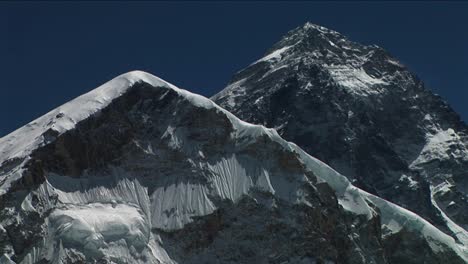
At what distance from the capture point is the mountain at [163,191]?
307 ft

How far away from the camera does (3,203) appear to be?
304ft

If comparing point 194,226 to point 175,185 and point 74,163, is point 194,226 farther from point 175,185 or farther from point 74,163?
point 74,163

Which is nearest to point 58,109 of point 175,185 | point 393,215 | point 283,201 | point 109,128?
point 109,128

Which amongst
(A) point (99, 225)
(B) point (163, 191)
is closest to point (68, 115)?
(B) point (163, 191)

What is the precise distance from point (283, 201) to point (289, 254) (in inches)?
222

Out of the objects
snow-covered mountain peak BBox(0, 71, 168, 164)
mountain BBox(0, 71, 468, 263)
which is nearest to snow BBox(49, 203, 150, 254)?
mountain BBox(0, 71, 468, 263)

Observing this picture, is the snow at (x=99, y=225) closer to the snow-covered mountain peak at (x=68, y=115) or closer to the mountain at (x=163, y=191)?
the mountain at (x=163, y=191)

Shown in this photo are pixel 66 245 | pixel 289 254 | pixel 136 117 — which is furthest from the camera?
pixel 136 117

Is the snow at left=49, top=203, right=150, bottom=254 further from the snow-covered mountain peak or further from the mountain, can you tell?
the snow-covered mountain peak

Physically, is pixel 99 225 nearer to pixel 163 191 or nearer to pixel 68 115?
pixel 163 191

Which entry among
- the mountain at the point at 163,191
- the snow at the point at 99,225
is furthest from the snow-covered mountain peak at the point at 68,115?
the snow at the point at 99,225

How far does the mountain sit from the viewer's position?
93.5 meters

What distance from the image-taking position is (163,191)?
334ft

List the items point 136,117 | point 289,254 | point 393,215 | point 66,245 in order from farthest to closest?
point 393,215 < point 136,117 < point 289,254 < point 66,245
